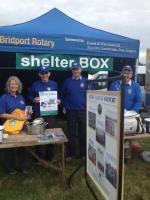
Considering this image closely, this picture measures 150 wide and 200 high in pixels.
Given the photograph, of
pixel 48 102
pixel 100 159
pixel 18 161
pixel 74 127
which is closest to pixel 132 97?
pixel 74 127

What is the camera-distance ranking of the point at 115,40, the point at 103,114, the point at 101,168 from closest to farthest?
1. the point at 103,114
2. the point at 101,168
3. the point at 115,40

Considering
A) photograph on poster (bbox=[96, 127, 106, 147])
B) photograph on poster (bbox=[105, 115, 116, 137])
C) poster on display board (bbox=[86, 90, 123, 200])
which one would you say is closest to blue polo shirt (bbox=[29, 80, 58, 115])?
poster on display board (bbox=[86, 90, 123, 200])

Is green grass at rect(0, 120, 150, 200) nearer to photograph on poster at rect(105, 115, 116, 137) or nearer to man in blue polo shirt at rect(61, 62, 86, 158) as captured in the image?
man in blue polo shirt at rect(61, 62, 86, 158)

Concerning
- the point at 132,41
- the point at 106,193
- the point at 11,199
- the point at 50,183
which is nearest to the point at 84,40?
the point at 132,41

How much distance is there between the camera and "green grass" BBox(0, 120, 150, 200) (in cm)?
429

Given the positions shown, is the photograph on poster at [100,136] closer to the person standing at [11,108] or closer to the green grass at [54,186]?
the green grass at [54,186]

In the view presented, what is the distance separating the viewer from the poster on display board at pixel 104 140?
2516mm

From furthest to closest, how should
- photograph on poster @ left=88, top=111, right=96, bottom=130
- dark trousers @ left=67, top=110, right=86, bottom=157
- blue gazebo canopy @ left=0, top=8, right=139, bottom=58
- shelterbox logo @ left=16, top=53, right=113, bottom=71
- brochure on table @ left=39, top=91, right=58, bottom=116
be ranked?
shelterbox logo @ left=16, top=53, right=113, bottom=71 < dark trousers @ left=67, top=110, right=86, bottom=157 < blue gazebo canopy @ left=0, top=8, right=139, bottom=58 < brochure on table @ left=39, top=91, right=58, bottom=116 < photograph on poster @ left=88, top=111, right=96, bottom=130

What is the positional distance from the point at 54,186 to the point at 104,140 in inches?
79.6

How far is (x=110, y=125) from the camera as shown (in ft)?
8.60

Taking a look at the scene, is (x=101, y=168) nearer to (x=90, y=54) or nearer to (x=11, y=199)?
(x=11, y=199)

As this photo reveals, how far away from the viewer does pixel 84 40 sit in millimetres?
5961

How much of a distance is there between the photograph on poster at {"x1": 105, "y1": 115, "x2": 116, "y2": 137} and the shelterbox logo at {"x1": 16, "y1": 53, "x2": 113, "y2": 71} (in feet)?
11.1

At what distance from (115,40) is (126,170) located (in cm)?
246
